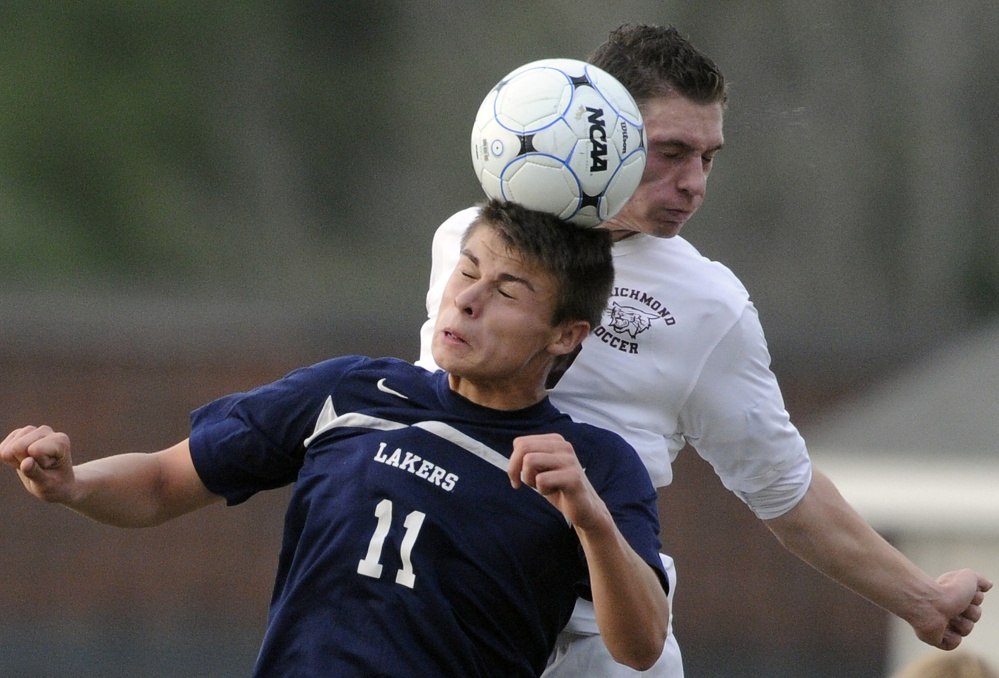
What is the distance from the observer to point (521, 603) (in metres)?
3.73

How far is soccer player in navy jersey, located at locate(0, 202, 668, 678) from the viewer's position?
3.66 metres

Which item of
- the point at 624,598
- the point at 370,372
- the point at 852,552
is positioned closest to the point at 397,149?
the point at 852,552

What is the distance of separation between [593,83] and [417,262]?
11.4 metres

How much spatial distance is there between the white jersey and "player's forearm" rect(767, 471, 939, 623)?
245 millimetres

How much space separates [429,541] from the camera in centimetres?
370

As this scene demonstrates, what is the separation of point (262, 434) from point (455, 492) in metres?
0.52

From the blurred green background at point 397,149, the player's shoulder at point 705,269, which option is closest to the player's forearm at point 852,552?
the player's shoulder at point 705,269

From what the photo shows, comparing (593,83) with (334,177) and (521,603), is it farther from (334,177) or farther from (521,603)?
(334,177)

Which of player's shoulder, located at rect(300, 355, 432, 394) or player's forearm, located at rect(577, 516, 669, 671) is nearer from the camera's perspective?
player's forearm, located at rect(577, 516, 669, 671)

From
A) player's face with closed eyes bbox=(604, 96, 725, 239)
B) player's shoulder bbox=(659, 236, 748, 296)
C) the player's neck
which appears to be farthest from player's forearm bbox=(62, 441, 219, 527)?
player's shoulder bbox=(659, 236, 748, 296)

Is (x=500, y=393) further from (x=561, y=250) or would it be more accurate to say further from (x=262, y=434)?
(x=262, y=434)

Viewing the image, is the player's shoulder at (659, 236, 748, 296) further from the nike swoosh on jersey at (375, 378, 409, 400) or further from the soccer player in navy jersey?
the nike swoosh on jersey at (375, 378, 409, 400)

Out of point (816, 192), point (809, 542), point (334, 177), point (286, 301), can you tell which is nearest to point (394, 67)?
point (334, 177)

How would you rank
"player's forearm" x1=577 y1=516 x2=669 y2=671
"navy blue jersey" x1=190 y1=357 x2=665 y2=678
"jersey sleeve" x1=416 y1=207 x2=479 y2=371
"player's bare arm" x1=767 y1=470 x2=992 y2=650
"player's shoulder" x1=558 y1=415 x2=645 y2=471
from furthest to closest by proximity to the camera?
"player's bare arm" x1=767 y1=470 x2=992 y2=650, "jersey sleeve" x1=416 y1=207 x2=479 y2=371, "player's shoulder" x1=558 y1=415 x2=645 y2=471, "navy blue jersey" x1=190 y1=357 x2=665 y2=678, "player's forearm" x1=577 y1=516 x2=669 y2=671
